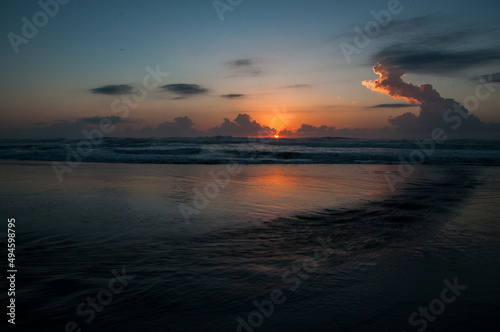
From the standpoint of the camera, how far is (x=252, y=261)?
395 cm

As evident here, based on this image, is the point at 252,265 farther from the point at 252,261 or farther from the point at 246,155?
the point at 246,155

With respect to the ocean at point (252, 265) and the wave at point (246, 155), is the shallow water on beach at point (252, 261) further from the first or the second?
the wave at point (246, 155)

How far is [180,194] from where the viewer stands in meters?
8.76

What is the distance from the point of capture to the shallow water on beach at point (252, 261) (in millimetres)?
2773

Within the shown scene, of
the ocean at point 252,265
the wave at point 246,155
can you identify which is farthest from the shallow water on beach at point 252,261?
the wave at point 246,155

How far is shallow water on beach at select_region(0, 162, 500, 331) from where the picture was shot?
2.77 metres

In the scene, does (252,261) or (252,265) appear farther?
(252,261)

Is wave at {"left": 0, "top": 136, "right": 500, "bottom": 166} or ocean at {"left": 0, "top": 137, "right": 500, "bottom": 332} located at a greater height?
wave at {"left": 0, "top": 136, "right": 500, "bottom": 166}

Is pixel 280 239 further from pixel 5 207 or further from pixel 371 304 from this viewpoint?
pixel 5 207

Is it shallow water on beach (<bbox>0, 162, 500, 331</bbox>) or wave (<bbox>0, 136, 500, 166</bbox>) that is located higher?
Answer: wave (<bbox>0, 136, 500, 166</bbox>)

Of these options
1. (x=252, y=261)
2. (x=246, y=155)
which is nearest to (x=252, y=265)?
(x=252, y=261)

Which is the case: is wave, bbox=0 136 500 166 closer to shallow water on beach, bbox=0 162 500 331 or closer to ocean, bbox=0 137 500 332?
shallow water on beach, bbox=0 162 500 331

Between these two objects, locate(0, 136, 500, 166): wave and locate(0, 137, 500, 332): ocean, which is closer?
locate(0, 137, 500, 332): ocean

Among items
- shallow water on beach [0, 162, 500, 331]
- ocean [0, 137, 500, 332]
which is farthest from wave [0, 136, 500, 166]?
ocean [0, 137, 500, 332]
